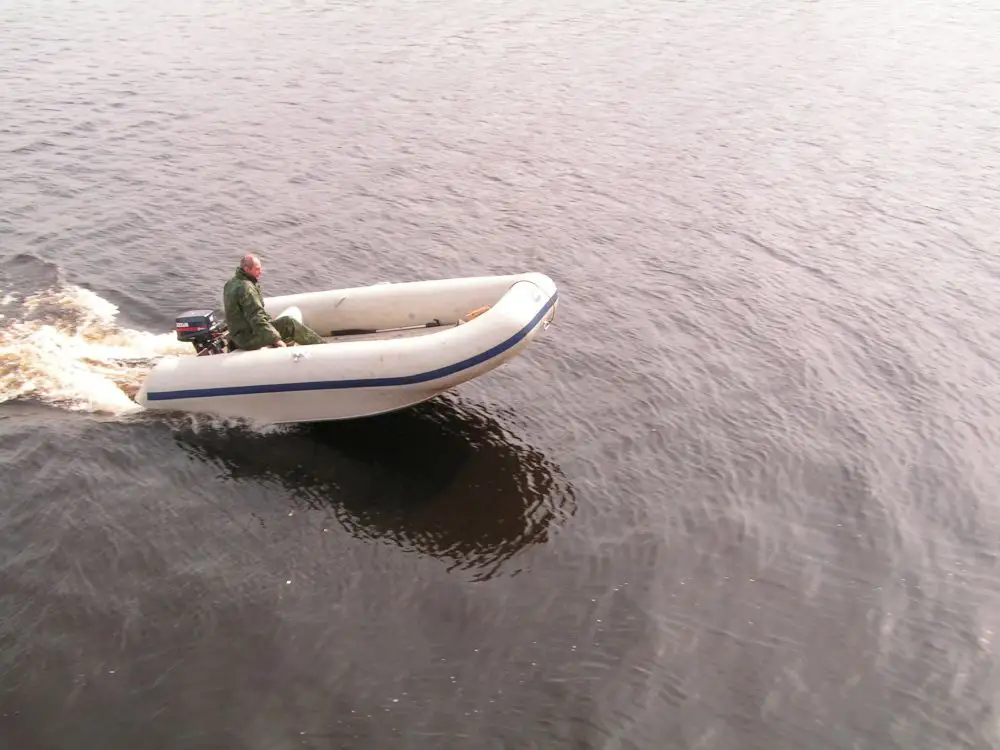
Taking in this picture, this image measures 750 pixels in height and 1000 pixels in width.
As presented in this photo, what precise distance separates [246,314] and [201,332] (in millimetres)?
665

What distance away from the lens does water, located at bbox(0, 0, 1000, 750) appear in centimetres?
684

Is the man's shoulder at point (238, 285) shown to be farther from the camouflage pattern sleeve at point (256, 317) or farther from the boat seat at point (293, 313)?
the boat seat at point (293, 313)

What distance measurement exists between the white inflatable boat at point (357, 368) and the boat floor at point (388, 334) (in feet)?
1.52

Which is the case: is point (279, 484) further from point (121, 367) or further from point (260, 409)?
point (121, 367)

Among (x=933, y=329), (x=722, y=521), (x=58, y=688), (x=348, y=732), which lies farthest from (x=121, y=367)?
(x=933, y=329)

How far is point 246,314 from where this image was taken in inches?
367

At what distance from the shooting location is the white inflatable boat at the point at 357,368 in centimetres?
883

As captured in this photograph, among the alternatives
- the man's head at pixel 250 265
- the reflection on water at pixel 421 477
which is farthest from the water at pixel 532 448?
the man's head at pixel 250 265

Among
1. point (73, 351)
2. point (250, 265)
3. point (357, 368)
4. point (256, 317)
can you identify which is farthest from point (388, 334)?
point (73, 351)

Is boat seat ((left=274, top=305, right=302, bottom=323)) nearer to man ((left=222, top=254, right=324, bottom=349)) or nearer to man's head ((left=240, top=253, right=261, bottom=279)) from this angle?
man ((left=222, top=254, right=324, bottom=349))

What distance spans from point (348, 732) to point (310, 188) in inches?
457

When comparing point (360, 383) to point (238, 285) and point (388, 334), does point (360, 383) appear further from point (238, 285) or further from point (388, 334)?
point (238, 285)

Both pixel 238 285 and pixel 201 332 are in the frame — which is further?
pixel 201 332

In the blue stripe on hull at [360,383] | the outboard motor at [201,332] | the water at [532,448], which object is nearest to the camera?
the water at [532,448]
